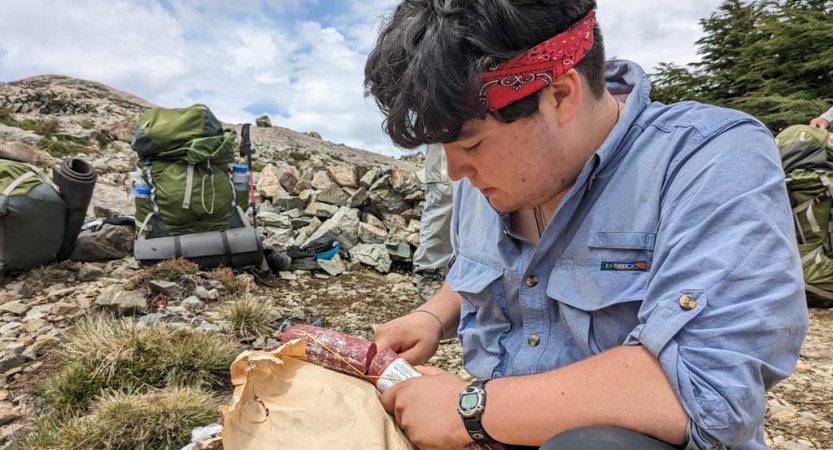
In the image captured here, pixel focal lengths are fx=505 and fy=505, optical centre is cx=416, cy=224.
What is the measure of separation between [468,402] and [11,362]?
3629mm

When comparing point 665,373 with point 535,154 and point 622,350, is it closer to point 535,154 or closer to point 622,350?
point 622,350

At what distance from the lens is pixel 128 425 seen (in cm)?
251

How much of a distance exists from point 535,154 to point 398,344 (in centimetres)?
87

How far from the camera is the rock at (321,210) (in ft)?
27.4

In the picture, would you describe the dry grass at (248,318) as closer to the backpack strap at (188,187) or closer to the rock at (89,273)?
the backpack strap at (188,187)

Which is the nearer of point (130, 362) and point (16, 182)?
point (130, 362)

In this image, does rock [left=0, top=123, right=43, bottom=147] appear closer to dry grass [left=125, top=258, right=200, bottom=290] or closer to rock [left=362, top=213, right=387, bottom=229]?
rock [left=362, top=213, right=387, bottom=229]

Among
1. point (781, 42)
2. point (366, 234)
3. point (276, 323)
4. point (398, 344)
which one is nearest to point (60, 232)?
point (276, 323)

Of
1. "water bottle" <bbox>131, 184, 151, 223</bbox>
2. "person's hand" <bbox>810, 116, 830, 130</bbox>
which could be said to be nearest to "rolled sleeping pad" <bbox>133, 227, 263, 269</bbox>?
"water bottle" <bbox>131, 184, 151, 223</bbox>

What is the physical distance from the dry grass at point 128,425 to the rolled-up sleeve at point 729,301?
2352mm

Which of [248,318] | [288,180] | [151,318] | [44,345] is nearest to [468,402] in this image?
[248,318]

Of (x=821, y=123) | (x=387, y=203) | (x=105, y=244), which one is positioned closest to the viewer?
(x=821, y=123)

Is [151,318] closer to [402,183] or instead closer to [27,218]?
[27,218]

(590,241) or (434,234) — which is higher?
(590,241)
